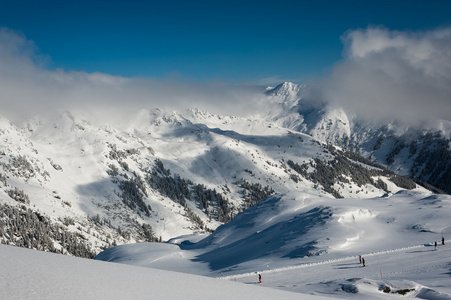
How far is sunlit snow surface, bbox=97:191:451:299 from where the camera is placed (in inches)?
1153

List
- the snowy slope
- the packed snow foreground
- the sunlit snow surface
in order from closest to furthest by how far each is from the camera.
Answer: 1. the snowy slope
2. the packed snow foreground
3. the sunlit snow surface

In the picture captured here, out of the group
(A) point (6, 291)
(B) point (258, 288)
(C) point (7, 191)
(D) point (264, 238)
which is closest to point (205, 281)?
(B) point (258, 288)

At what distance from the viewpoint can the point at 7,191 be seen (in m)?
194

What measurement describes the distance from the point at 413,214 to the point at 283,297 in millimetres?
63142

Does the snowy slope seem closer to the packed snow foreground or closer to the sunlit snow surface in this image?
the packed snow foreground

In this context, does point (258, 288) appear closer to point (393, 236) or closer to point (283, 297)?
point (283, 297)

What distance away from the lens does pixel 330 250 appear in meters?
53.6

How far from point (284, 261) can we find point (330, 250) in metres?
7.66

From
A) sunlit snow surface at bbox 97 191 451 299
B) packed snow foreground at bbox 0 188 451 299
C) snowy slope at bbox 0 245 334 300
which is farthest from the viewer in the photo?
sunlit snow surface at bbox 97 191 451 299

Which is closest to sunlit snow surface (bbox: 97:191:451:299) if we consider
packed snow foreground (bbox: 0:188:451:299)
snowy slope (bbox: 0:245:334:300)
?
packed snow foreground (bbox: 0:188:451:299)

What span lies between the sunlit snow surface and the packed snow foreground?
0.12 m

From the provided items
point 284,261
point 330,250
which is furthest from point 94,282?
point 330,250

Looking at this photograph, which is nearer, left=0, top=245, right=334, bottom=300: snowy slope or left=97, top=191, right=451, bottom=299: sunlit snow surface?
left=0, top=245, right=334, bottom=300: snowy slope

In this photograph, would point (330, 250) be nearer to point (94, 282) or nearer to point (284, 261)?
point (284, 261)
